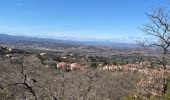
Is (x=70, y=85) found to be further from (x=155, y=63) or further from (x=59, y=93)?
(x=155, y=63)

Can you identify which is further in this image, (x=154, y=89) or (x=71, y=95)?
(x=71, y=95)

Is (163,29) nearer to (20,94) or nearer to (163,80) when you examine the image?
(163,80)

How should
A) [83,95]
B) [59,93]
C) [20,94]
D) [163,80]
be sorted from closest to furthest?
[163,80]
[59,93]
[83,95]
[20,94]

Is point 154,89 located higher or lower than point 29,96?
higher

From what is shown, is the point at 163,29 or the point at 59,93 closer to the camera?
the point at 163,29

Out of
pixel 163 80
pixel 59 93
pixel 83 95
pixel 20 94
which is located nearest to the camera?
pixel 163 80

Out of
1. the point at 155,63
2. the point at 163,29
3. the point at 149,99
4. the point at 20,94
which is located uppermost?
the point at 163,29

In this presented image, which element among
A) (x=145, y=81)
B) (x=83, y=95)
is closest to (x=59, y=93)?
(x=83, y=95)

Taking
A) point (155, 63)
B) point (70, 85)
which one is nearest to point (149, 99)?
point (155, 63)

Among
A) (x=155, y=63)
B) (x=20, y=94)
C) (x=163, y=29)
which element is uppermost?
(x=163, y=29)
